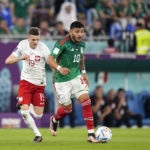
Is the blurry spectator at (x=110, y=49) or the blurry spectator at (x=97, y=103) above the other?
the blurry spectator at (x=110, y=49)

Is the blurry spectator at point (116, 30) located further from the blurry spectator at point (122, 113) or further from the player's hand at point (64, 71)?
the player's hand at point (64, 71)

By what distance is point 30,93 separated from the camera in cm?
1241

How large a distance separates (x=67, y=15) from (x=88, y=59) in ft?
6.96

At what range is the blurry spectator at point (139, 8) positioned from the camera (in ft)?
71.9

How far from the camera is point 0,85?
1938 cm

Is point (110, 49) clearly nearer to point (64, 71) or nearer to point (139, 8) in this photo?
point (139, 8)

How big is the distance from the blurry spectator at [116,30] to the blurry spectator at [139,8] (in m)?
1.75

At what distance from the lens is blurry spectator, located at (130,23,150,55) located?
63.7 feet

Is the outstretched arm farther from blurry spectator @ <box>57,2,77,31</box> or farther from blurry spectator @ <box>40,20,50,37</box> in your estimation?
blurry spectator @ <box>57,2,77,31</box>

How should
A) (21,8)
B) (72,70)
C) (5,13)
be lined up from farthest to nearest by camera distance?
1. (21,8)
2. (5,13)
3. (72,70)

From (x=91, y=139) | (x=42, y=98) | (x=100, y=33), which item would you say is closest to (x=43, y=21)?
(x=100, y=33)

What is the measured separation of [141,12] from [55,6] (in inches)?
133

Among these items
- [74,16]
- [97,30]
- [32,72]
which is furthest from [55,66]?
[74,16]

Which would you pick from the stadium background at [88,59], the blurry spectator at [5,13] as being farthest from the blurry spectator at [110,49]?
the blurry spectator at [5,13]
